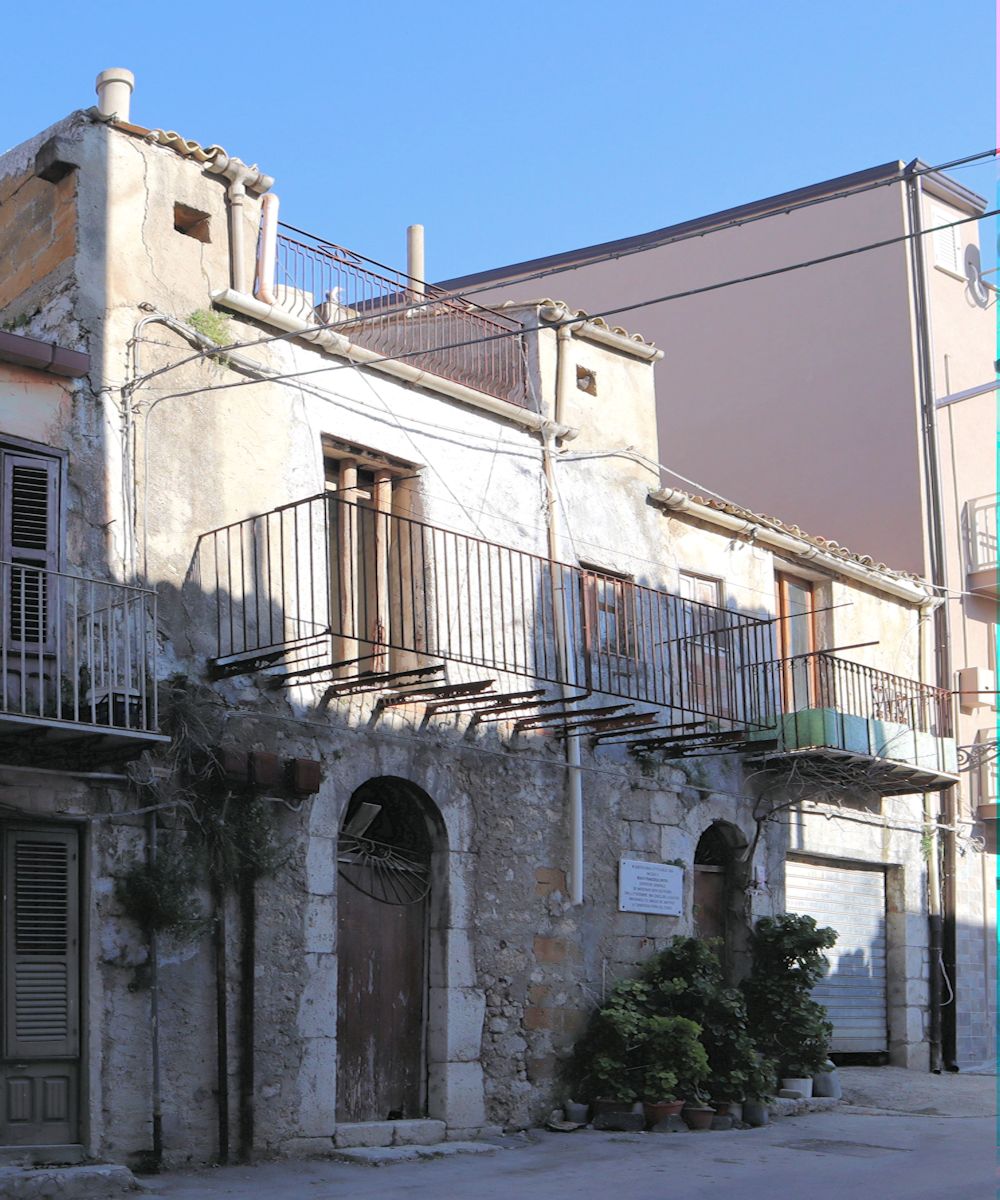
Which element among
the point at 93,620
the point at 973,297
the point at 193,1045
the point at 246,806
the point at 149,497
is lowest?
the point at 193,1045

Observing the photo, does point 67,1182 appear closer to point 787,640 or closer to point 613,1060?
point 613,1060

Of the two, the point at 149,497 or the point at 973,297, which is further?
the point at 973,297

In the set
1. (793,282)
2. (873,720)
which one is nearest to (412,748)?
(873,720)

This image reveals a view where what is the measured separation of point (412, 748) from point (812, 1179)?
441cm

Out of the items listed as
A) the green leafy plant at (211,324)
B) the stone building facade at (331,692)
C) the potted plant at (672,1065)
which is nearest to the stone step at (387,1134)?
the stone building facade at (331,692)

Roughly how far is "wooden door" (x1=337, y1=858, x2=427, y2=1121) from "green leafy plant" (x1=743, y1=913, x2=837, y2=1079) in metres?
3.74

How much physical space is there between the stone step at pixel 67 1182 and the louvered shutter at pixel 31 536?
10.7 ft

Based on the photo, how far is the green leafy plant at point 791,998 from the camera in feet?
50.2

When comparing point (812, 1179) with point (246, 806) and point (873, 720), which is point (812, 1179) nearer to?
point (246, 806)

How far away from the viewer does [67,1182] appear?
9664 mm

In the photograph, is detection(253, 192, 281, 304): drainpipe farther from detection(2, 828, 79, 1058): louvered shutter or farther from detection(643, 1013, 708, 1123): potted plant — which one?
detection(643, 1013, 708, 1123): potted plant

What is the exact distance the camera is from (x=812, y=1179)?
11.3 meters

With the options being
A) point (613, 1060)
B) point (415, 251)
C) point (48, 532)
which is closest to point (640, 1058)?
point (613, 1060)

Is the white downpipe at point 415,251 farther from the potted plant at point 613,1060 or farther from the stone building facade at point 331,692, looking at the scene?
the potted plant at point 613,1060
